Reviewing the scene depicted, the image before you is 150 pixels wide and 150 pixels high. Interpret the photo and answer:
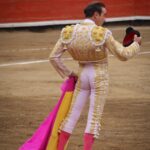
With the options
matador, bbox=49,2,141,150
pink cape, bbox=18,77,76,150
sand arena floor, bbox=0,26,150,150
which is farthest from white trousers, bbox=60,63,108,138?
sand arena floor, bbox=0,26,150,150

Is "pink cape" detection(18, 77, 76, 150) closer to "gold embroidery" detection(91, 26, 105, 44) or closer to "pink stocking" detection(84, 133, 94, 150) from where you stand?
"pink stocking" detection(84, 133, 94, 150)

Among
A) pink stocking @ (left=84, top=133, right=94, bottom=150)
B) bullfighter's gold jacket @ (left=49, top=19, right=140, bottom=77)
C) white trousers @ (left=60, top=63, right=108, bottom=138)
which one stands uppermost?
bullfighter's gold jacket @ (left=49, top=19, right=140, bottom=77)

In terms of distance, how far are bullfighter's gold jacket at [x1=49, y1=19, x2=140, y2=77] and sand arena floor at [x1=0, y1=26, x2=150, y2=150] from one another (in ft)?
3.87

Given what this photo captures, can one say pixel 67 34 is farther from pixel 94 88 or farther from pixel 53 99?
pixel 53 99

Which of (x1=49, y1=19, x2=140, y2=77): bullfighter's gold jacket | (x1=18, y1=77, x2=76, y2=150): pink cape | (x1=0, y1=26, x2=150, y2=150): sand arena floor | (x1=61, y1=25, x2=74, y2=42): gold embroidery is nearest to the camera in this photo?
(x1=49, y1=19, x2=140, y2=77): bullfighter's gold jacket

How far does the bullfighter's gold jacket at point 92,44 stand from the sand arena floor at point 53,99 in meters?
1.18

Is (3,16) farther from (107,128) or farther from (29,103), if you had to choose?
(107,128)

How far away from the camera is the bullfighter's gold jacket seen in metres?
3.80

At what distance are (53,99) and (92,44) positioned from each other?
2.93 metres

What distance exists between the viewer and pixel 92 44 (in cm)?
386

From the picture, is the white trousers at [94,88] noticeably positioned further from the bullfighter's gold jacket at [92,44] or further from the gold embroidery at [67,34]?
the gold embroidery at [67,34]

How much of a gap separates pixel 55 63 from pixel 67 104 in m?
0.36

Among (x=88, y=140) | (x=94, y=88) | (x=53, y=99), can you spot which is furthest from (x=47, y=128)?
(x=53, y=99)

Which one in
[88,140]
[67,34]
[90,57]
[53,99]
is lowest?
[88,140]
